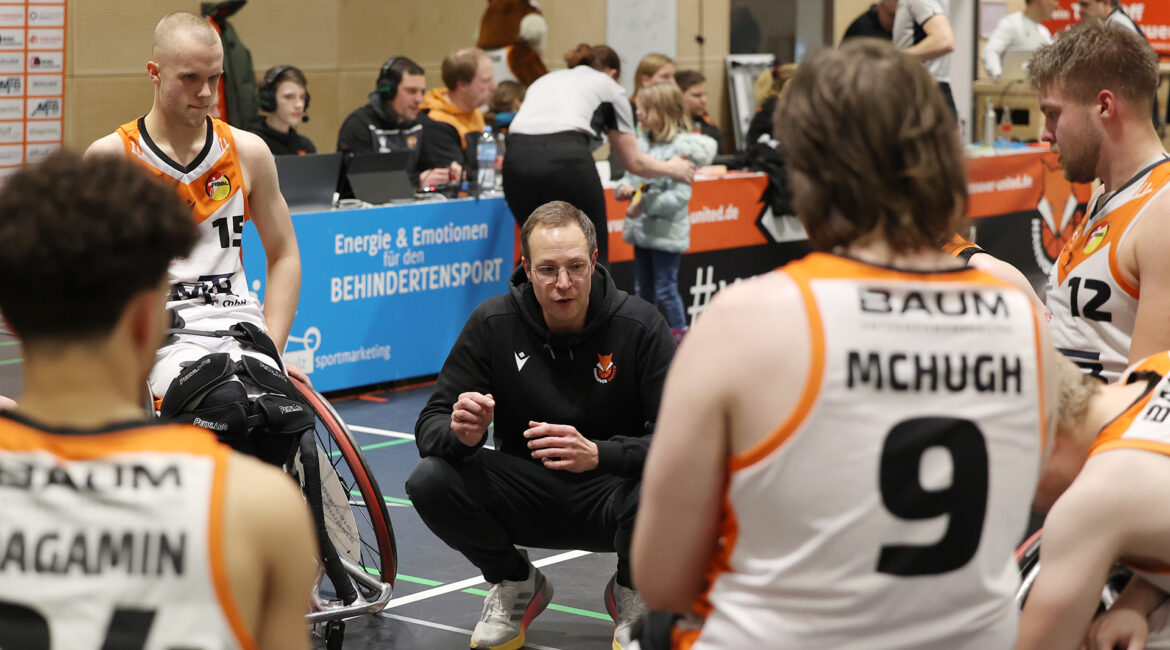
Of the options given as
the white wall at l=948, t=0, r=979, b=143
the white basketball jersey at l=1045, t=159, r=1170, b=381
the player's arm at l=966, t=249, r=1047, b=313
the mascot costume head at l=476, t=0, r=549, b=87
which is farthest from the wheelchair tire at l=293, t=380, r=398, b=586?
the white wall at l=948, t=0, r=979, b=143

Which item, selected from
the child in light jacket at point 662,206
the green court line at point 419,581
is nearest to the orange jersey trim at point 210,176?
the green court line at point 419,581

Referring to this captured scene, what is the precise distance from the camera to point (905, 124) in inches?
66.5

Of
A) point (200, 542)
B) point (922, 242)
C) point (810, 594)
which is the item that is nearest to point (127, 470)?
point (200, 542)

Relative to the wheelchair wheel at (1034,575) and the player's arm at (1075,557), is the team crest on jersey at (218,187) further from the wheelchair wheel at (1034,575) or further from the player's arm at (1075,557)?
the player's arm at (1075,557)

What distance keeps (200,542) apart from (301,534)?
0.37ft

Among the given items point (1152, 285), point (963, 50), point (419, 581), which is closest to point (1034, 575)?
point (1152, 285)

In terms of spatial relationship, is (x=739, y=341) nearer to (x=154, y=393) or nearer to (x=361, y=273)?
(x=154, y=393)

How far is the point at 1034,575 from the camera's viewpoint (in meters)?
2.91

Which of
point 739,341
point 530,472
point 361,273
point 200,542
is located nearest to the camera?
point 200,542

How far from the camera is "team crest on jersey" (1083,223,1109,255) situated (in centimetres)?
341

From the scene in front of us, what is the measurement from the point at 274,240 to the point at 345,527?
913mm

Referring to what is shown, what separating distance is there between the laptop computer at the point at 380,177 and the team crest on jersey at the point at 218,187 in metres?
3.51

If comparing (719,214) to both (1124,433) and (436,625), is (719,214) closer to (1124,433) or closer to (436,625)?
(436,625)

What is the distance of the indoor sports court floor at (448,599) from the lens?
4102mm
